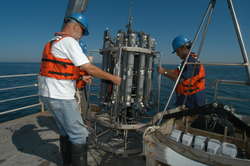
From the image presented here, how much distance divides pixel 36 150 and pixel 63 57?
7.35 ft

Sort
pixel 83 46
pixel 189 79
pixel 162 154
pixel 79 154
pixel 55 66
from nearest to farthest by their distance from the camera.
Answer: pixel 162 154, pixel 55 66, pixel 79 154, pixel 189 79, pixel 83 46

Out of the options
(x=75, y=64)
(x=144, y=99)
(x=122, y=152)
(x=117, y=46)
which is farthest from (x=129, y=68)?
(x=122, y=152)

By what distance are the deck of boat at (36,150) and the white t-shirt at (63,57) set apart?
146cm

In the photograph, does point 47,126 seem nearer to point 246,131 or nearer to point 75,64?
point 75,64

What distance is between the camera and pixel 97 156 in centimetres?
292

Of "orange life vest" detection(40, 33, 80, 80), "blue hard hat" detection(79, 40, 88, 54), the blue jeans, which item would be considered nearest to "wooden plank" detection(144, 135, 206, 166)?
the blue jeans

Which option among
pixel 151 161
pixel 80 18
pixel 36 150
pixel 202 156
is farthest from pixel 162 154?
pixel 36 150

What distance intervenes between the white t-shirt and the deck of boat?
4.79 ft

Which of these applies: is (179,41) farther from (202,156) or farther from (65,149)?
(65,149)

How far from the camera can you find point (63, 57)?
2.02 metres

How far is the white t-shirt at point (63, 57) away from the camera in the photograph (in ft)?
6.37

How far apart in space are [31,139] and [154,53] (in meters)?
3.48

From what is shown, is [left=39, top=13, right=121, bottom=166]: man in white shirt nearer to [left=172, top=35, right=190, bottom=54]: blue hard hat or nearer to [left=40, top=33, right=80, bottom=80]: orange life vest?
[left=40, top=33, right=80, bottom=80]: orange life vest

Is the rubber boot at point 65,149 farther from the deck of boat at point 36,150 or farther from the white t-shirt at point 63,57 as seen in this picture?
the white t-shirt at point 63,57
